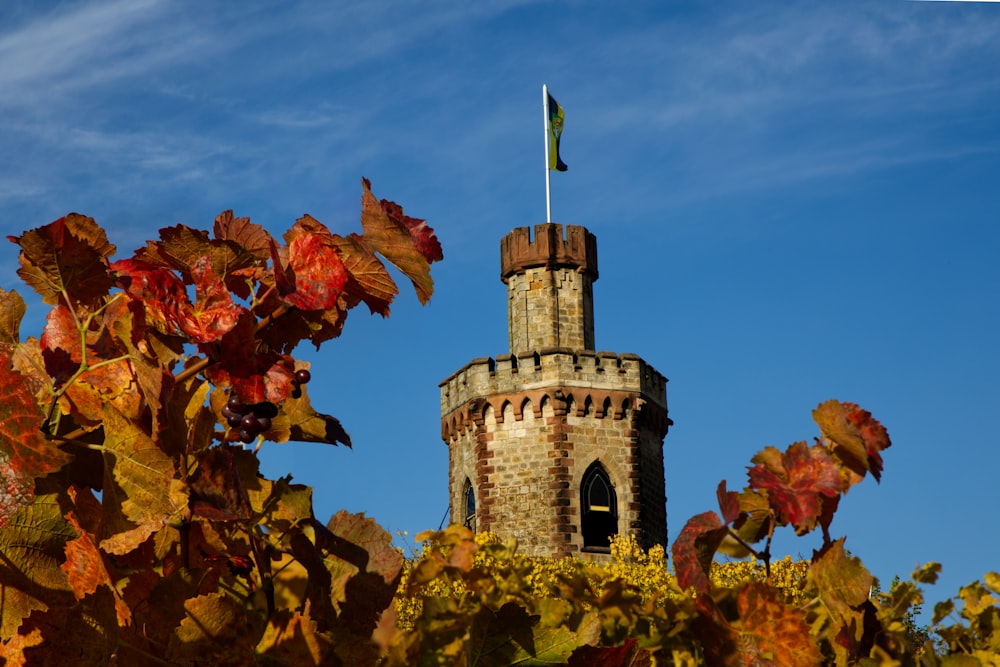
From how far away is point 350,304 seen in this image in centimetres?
192

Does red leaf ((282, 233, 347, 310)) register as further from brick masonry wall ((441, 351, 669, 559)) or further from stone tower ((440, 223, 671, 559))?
stone tower ((440, 223, 671, 559))

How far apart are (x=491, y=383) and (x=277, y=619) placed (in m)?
35.5

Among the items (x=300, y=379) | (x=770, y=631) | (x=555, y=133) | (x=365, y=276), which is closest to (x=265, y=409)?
(x=300, y=379)

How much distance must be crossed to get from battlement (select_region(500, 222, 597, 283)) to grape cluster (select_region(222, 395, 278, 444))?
3469 cm

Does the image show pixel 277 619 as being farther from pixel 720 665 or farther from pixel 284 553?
pixel 720 665

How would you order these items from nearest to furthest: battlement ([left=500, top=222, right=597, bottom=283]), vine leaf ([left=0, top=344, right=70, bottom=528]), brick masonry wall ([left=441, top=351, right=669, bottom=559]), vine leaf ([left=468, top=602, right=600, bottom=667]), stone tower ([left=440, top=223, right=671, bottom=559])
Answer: vine leaf ([left=0, top=344, right=70, bottom=528]), vine leaf ([left=468, top=602, right=600, bottom=667]), brick masonry wall ([left=441, top=351, right=669, bottom=559]), stone tower ([left=440, top=223, right=671, bottom=559]), battlement ([left=500, top=222, right=597, bottom=283])

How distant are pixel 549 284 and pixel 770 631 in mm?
34786

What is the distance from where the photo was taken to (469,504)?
37125 mm

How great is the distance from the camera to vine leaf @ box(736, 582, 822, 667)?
5.64 feet

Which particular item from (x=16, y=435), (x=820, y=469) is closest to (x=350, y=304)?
(x=16, y=435)

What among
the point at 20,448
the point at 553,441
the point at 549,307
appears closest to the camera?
the point at 20,448

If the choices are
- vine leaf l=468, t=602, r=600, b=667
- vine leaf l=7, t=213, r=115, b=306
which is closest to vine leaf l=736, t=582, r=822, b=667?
vine leaf l=468, t=602, r=600, b=667

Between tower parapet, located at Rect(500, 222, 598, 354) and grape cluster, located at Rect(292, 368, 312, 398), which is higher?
tower parapet, located at Rect(500, 222, 598, 354)

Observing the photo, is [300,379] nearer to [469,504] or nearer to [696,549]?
[696,549]
